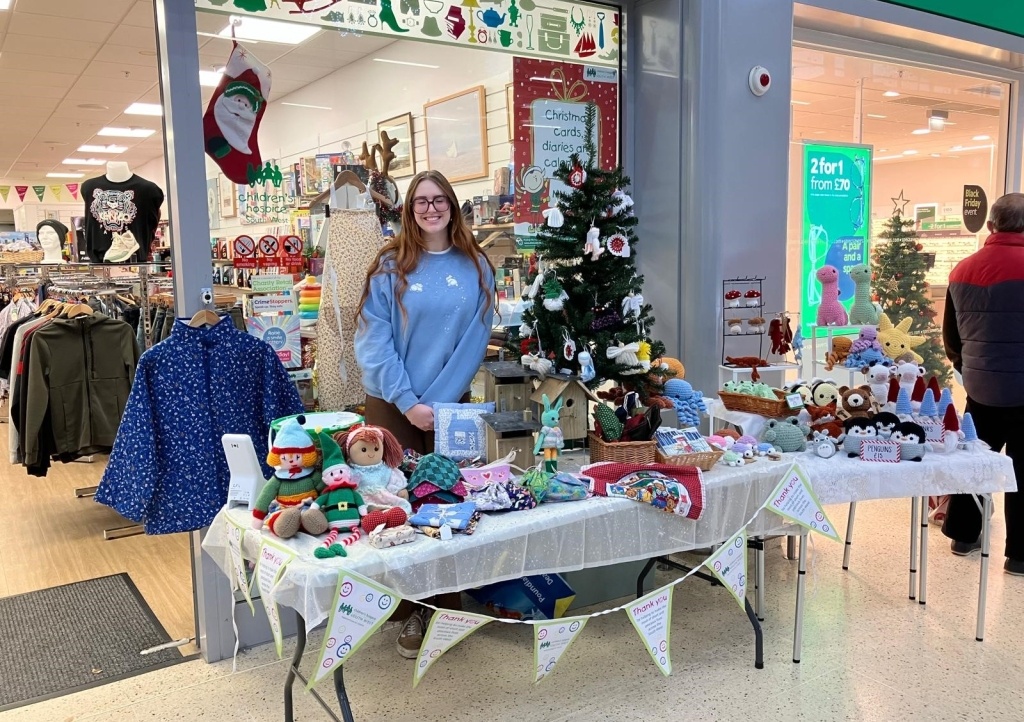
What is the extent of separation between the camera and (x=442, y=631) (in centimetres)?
200

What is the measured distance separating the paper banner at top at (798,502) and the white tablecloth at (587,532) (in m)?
0.05

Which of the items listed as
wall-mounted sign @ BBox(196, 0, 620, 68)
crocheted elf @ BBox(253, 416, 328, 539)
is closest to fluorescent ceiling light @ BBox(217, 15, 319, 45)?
wall-mounted sign @ BBox(196, 0, 620, 68)

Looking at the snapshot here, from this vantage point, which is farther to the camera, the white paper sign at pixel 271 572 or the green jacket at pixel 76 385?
the green jacket at pixel 76 385

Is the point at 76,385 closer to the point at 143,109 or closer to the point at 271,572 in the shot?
the point at 271,572

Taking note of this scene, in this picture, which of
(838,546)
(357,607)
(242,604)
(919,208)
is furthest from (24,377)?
(919,208)

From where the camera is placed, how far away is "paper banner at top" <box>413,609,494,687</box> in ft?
6.48

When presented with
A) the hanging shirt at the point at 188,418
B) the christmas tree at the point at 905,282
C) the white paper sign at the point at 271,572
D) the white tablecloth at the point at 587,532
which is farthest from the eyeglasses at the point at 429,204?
the christmas tree at the point at 905,282

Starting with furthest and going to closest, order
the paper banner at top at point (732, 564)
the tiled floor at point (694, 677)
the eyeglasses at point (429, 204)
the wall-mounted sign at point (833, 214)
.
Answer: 1. the wall-mounted sign at point (833, 214)
2. the eyeglasses at point (429, 204)
3. the tiled floor at point (694, 677)
4. the paper banner at top at point (732, 564)

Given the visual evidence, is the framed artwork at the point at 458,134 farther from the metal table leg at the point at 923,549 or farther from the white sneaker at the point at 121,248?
the white sneaker at the point at 121,248

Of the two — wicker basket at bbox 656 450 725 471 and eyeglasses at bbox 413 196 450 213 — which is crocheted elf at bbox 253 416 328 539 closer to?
eyeglasses at bbox 413 196 450 213

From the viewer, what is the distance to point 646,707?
8.34ft

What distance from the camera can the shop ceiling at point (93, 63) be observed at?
302cm

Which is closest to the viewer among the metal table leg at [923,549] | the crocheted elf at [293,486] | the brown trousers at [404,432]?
the crocheted elf at [293,486]

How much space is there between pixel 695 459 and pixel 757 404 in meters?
0.64
